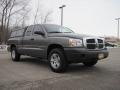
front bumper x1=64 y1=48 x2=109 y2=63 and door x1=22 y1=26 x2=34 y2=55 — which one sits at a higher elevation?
door x1=22 y1=26 x2=34 y2=55

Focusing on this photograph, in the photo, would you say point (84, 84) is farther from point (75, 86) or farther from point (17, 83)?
point (17, 83)

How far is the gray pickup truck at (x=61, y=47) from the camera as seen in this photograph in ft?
21.1

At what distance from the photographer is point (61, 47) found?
6.85m

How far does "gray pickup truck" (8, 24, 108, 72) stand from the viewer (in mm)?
6445

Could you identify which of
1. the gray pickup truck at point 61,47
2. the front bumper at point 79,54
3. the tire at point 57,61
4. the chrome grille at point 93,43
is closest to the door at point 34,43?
the gray pickup truck at point 61,47

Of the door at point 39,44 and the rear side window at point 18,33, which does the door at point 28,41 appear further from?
the rear side window at point 18,33

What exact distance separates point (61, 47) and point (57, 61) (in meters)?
0.52

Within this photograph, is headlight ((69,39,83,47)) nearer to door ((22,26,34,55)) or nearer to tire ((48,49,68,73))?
tire ((48,49,68,73))

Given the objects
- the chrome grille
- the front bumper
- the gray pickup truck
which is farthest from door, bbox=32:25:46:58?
the chrome grille

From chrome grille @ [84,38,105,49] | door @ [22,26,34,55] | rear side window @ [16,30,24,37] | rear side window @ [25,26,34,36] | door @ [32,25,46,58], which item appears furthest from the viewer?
rear side window @ [16,30,24,37]

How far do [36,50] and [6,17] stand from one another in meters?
30.1

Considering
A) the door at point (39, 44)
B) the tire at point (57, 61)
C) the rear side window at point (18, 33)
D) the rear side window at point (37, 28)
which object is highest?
the rear side window at point (37, 28)

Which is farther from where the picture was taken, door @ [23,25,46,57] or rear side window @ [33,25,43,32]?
rear side window @ [33,25,43,32]

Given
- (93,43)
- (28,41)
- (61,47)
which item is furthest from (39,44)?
(93,43)
